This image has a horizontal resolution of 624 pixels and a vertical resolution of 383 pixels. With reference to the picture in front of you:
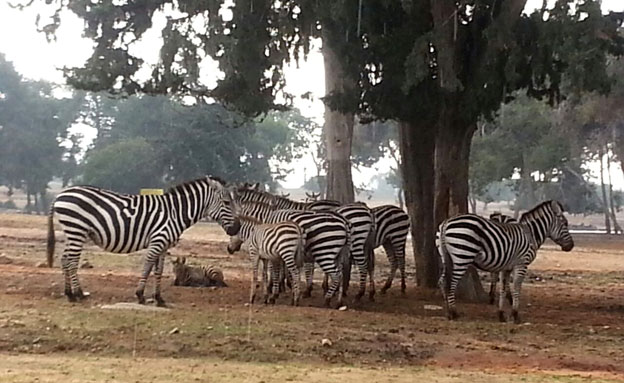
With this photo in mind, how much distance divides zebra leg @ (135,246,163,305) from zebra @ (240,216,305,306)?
5.17ft

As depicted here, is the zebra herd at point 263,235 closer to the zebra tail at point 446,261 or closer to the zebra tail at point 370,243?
the zebra tail at point 446,261

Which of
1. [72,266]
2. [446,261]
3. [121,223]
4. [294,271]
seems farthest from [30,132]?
[446,261]

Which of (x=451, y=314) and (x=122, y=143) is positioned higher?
(x=122, y=143)

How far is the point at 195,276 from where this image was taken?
1777 cm

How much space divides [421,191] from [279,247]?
6503 mm

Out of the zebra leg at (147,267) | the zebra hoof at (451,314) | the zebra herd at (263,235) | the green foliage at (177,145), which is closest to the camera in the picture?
the zebra leg at (147,267)

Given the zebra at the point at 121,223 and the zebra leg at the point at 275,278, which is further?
the zebra leg at the point at 275,278

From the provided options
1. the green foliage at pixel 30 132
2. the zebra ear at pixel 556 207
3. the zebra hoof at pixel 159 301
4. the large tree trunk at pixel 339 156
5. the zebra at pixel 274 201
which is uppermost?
the green foliage at pixel 30 132

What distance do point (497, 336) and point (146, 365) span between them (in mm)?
5555

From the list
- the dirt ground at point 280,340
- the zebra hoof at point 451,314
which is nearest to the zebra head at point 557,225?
the dirt ground at point 280,340

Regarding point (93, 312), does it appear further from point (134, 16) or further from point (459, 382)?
point (134, 16)

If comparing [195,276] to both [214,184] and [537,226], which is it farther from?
[537,226]

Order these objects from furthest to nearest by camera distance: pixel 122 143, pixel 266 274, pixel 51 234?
1. pixel 122 143
2. pixel 266 274
3. pixel 51 234

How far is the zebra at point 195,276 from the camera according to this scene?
17578 millimetres
